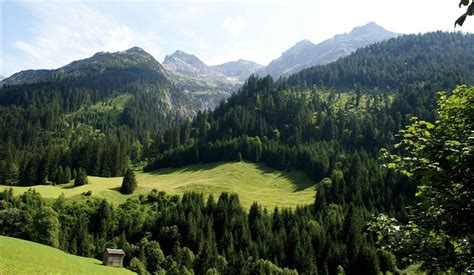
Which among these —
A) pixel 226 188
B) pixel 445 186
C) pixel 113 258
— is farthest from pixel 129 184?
pixel 445 186

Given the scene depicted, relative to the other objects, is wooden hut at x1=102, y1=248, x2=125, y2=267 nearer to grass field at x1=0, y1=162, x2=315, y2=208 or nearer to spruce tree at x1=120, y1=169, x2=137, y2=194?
grass field at x1=0, y1=162, x2=315, y2=208

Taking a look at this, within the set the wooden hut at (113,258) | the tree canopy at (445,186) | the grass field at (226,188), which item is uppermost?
the tree canopy at (445,186)

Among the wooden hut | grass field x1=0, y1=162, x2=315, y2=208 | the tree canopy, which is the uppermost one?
the tree canopy

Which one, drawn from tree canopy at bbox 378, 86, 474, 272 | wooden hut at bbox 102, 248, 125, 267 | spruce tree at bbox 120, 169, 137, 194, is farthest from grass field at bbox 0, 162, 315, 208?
tree canopy at bbox 378, 86, 474, 272

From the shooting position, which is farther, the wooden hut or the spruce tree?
the spruce tree

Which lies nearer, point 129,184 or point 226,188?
point 129,184

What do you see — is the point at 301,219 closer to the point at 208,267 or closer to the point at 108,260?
the point at 208,267

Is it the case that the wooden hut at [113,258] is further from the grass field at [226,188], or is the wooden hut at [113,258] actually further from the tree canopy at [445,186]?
the tree canopy at [445,186]

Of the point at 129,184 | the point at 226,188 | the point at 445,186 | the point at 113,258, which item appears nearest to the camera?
the point at 445,186

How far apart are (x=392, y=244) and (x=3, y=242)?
72326mm

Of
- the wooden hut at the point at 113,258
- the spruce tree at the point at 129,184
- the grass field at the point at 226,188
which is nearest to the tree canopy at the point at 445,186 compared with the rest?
the wooden hut at the point at 113,258

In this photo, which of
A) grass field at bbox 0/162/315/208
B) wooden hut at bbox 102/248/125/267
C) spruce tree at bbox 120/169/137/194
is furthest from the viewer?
spruce tree at bbox 120/169/137/194

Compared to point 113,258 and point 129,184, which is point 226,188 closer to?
point 129,184

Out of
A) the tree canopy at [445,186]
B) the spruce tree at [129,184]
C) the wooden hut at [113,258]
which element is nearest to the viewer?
the tree canopy at [445,186]
